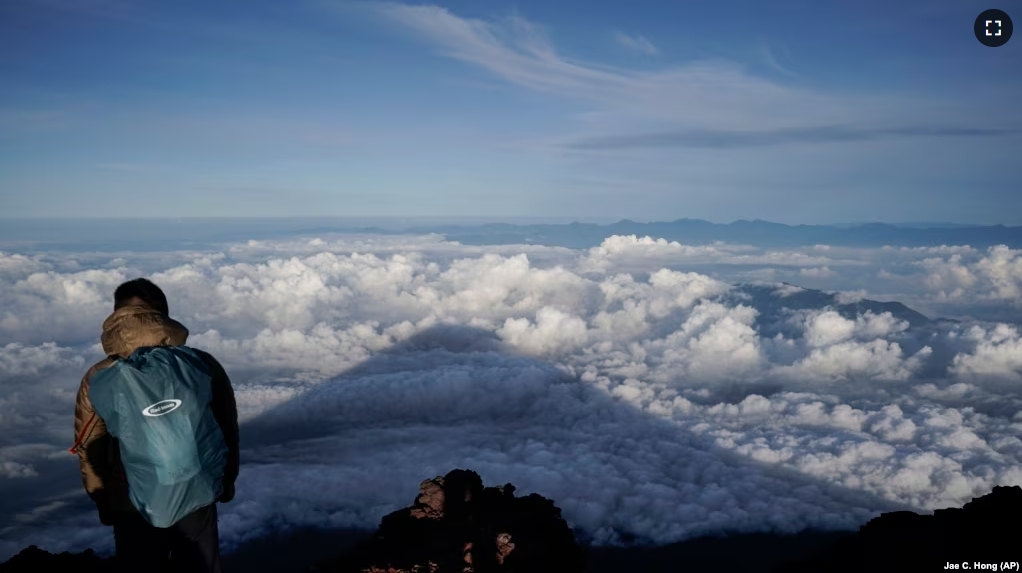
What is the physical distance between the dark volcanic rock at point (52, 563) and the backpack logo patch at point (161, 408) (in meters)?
9.27

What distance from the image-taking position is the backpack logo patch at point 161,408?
5906mm

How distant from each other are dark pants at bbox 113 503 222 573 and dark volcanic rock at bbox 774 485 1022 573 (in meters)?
40.9

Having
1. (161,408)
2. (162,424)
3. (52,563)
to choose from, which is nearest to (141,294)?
(161,408)

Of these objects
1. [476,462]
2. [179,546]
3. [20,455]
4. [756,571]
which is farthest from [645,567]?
[20,455]

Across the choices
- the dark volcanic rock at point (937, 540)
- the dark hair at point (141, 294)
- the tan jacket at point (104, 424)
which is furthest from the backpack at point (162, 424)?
the dark volcanic rock at point (937, 540)

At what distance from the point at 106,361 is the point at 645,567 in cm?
17421

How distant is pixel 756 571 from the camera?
157m

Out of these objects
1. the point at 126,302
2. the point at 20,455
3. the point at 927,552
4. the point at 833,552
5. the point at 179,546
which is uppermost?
the point at 126,302

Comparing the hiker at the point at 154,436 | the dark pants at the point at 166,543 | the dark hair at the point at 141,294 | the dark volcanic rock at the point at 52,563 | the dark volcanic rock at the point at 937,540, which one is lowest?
the dark volcanic rock at the point at 937,540

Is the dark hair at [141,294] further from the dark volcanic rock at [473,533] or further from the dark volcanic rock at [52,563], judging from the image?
the dark volcanic rock at [473,533]

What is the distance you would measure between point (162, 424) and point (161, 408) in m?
0.18

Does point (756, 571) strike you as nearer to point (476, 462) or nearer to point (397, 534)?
point (476, 462)

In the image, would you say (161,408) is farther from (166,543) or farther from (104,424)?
(166,543)

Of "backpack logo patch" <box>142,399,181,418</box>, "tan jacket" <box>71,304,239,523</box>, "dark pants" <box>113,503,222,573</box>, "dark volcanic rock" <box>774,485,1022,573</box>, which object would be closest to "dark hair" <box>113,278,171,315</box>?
"tan jacket" <box>71,304,239,523</box>
